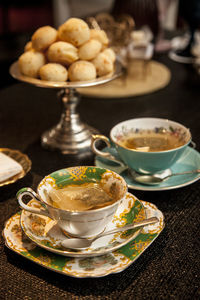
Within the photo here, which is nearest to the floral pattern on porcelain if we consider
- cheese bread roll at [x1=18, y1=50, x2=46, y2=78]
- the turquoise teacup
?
the turquoise teacup

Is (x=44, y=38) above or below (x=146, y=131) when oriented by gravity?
above

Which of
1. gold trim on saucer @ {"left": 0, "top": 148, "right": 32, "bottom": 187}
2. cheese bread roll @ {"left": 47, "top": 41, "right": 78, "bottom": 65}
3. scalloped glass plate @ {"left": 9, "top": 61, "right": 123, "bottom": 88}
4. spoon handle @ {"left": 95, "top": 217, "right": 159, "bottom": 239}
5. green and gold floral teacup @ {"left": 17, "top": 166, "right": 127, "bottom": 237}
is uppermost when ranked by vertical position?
cheese bread roll @ {"left": 47, "top": 41, "right": 78, "bottom": 65}

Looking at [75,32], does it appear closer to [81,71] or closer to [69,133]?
[81,71]

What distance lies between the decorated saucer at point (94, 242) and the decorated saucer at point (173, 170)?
0.27 feet

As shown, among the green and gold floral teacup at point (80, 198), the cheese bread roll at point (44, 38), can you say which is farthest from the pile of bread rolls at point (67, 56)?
the green and gold floral teacup at point (80, 198)

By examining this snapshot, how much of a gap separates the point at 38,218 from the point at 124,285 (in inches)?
6.1

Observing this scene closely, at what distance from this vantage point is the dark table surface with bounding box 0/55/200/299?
18.0 inches

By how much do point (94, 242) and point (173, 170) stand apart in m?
0.26

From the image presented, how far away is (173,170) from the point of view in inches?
27.3

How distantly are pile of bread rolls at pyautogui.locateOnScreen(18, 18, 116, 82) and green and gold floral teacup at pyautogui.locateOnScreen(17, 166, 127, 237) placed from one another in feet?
0.88

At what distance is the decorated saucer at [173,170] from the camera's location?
0.64m

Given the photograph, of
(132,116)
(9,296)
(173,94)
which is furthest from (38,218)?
(173,94)

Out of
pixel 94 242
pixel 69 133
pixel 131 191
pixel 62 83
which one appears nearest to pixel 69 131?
pixel 69 133

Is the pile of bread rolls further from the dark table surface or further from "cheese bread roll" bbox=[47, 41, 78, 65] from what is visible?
the dark table surface
